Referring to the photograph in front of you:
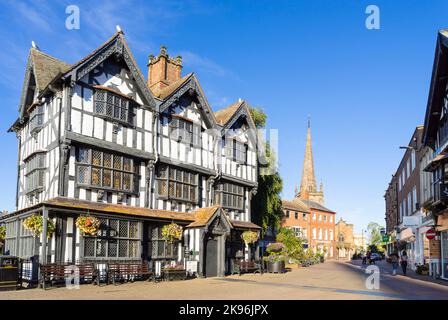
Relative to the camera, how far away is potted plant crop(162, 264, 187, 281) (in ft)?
70.4

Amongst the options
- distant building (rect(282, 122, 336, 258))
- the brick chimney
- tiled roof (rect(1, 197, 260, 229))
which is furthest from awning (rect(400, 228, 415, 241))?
the brick chimney

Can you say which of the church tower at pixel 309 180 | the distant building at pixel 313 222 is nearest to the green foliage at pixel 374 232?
Result: the church tower at pixel 309 180

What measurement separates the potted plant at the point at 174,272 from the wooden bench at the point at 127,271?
77 centimetres

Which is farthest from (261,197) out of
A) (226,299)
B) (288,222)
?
(288,222)

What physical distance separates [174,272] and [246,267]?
675 centimetres

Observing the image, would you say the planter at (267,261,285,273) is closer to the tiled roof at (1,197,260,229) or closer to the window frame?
the tiled roof at (1,197,260,229)

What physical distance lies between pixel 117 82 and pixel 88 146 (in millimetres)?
3869

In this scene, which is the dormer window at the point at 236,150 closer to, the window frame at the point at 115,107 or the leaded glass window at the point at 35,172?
the window frame at the point at 115,107

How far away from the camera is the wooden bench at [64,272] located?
674 inches

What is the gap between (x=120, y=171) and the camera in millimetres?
21422

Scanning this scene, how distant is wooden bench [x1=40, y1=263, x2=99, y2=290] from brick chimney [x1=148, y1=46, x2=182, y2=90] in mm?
13609

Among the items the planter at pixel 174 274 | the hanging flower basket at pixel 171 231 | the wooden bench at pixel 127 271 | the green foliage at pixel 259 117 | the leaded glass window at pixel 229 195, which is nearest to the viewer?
the wooden bench at pixel 127 271

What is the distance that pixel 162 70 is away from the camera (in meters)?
28.8

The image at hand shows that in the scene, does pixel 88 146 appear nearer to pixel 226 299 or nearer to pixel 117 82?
pixel 117 82
